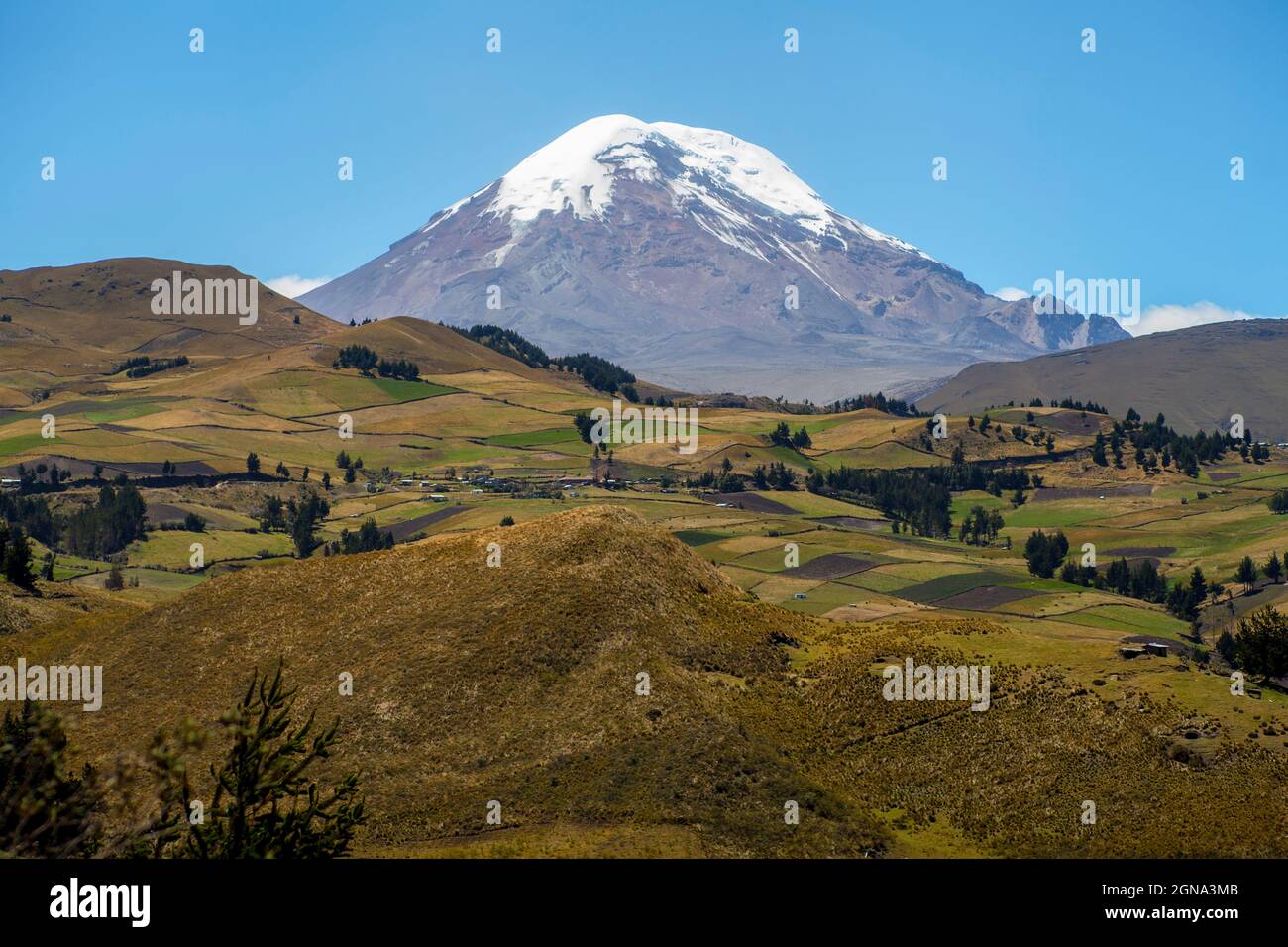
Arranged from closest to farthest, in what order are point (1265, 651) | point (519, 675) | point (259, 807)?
point (259, 807), point (519, 675), point (1265, 651)

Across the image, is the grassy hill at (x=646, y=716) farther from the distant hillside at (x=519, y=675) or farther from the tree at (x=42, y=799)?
the tree at (x=42, y=799)

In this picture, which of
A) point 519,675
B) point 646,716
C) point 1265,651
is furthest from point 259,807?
point 1265,651

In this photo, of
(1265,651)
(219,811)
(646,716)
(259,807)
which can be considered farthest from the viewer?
(1265,651)

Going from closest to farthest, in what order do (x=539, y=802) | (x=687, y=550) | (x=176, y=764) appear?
(x=176, y=764)
(x=539, y=802)
(x=687, y=550)

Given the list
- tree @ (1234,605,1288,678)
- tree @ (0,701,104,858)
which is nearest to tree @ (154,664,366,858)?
tree @ (0,701,104,858)

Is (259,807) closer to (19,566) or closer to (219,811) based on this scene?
(219,811)

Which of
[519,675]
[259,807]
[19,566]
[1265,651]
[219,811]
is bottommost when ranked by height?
[219,811]

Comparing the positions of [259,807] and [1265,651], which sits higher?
[1265,651]
